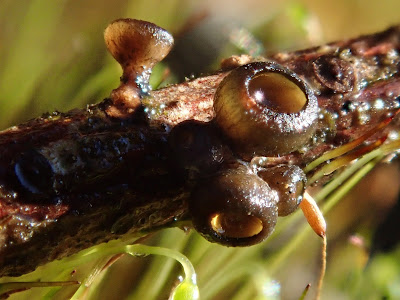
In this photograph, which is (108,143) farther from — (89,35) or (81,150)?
(89,35)

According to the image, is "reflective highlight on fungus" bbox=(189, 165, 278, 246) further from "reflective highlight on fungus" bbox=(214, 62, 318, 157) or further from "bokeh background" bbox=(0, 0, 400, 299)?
"bokeh background" bbox=(0, 0, 400, 299)

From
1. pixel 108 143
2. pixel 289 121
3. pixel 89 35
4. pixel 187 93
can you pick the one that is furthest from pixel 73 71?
pixel 289 121

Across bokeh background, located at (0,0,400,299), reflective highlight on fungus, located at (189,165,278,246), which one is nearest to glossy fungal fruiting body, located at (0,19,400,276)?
reflective highlight on fungus, located at (189,165,278,246)

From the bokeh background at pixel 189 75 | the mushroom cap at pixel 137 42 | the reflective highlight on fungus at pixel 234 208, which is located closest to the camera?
the reflective highlight on fungus at pixel 234 208

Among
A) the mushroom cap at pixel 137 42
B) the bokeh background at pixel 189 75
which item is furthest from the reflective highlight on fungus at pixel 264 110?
the bokeh background at pixel 189 75

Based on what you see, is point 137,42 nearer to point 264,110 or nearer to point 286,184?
point 264,110

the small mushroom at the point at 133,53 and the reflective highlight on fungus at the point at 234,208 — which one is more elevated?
the small mushroom at the point at 133,53

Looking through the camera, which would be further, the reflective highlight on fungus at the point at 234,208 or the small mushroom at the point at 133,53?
the small mushroom at the point at 133,53

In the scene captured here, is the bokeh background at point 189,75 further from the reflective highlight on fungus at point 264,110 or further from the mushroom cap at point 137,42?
the reflective highlight on fungus at point 264,110
